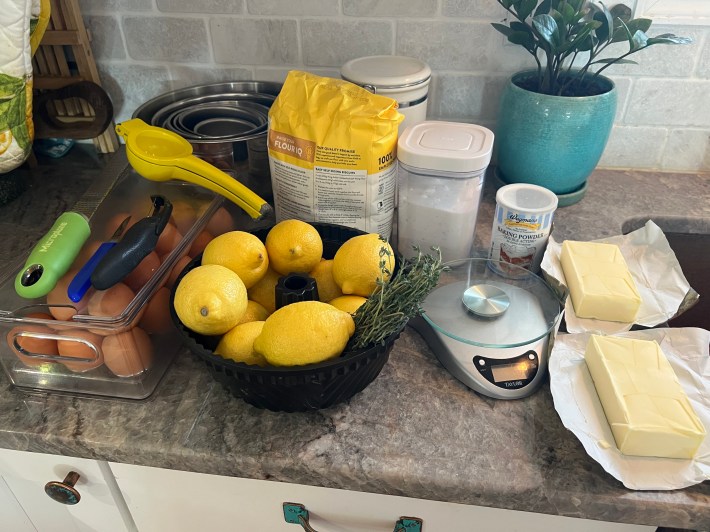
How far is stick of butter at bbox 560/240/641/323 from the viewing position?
0.75 metres

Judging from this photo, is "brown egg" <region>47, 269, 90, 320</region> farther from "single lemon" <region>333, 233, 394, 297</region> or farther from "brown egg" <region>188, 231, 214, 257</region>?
"single lemon" <region>333, 233, 394, 297</region>

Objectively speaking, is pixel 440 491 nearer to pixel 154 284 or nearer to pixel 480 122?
pixel 154 284

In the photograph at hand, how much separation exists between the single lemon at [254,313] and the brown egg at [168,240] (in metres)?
0.15

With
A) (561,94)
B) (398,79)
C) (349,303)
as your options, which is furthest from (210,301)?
(561,94)

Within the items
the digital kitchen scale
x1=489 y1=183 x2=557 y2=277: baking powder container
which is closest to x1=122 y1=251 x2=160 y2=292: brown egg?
the digital kitchen scale

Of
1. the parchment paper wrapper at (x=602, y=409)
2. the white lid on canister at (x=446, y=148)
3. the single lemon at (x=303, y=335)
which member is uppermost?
the white lid on canister at (x=446, y=148)

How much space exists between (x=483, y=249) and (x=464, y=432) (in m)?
0.37

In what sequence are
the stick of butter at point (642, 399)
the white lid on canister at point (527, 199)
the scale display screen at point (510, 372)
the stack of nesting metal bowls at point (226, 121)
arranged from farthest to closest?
the stack of nesting metal bowls at point (226, 121) → the white lid on canister at point (527, 199) → the scale display screen at point (510, 372) → the stick of butter at point (642, 399)

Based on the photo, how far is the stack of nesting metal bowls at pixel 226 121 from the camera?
0.90 metres

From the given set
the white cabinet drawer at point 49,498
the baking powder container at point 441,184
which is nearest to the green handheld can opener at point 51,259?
the white cabinet drawer at point 49,498

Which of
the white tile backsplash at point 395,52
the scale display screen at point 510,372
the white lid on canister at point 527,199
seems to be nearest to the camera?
the scale display screen at point 510,372

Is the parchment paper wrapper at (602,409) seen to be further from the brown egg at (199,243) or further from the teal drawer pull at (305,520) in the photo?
the brown egg at (199,243)

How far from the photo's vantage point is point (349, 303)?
0.68 meters

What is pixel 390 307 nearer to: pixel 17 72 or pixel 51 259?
pixel 51 259
